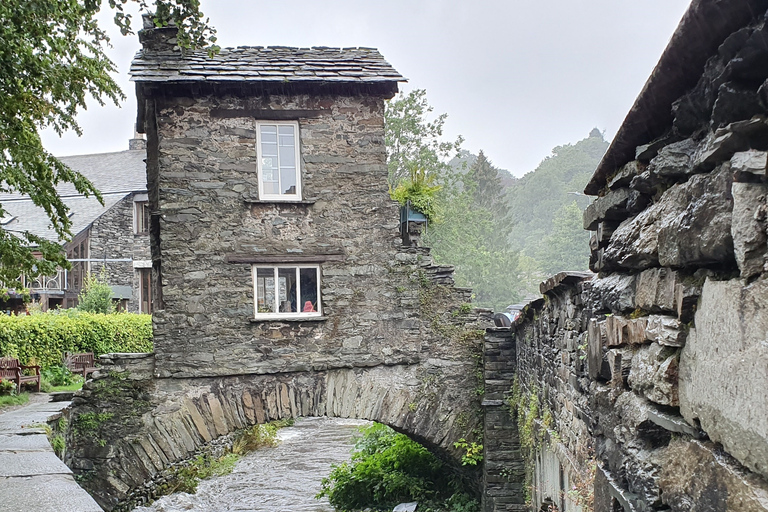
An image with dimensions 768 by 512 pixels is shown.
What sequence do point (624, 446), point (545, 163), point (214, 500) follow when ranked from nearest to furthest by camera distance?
point (624, 446) → point (214, 500) → point (545, 163)

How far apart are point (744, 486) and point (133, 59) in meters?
11.0

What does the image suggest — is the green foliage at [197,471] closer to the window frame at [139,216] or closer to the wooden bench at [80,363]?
the wooden bench at [80,363]

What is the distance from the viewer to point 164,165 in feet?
33.9

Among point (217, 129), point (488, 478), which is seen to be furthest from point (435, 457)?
point (217, 129)

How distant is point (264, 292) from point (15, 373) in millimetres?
6823

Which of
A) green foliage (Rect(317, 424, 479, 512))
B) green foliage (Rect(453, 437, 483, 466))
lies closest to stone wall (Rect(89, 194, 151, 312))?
green foliage (Rect(317, 424, 479, 512))

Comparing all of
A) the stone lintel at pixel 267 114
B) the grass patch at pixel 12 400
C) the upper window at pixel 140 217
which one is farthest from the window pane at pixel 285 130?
the upper window at pixel 140 217

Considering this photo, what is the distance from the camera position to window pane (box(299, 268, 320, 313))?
10.8m

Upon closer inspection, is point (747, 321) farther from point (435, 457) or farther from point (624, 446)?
point (435, 457)

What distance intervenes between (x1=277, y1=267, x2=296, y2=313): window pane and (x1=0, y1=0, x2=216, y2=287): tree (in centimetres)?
387

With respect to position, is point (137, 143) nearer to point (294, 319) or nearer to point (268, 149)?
point (268, 149)

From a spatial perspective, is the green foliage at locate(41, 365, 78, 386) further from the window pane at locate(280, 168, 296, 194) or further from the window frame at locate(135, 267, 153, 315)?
the window frame at locate(135, 267, 153, 315)

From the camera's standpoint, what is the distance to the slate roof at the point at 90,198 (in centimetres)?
2669

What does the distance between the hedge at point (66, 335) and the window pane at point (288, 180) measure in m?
8.45
